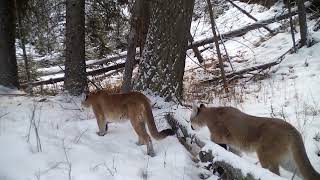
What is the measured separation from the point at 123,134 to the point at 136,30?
3523mm

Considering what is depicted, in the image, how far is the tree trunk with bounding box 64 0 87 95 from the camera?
987 centimetres

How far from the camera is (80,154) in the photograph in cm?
618

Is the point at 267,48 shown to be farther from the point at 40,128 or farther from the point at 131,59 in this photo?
the point at 40,128

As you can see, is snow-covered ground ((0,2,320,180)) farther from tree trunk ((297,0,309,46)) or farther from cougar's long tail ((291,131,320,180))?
cougar's long tail ((291,131,320,180))

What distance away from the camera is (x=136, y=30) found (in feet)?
33.8

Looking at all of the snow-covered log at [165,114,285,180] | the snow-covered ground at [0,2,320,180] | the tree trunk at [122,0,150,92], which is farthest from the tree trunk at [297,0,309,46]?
the snow-covered log at [165,114,285,180]

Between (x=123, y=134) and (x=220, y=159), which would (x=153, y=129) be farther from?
(x=220, y=159)

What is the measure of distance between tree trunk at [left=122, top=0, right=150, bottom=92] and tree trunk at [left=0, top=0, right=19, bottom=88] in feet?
8.76

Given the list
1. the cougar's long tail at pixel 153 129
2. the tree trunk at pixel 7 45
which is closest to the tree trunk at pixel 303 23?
the cougar's long tail at pixel 153 129

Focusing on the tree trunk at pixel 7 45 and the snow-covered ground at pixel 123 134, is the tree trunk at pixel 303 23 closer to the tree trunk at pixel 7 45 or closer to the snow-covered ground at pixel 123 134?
the snow-covered ground at pixel 123 134

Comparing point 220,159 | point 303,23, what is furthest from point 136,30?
point 220,159

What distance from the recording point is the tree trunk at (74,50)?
9.87m

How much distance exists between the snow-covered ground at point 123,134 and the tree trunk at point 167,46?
1.17ft

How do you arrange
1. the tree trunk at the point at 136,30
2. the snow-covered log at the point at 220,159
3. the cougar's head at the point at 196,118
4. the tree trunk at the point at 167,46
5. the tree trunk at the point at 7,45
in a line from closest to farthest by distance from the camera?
1. the snow-covered log at the point at 220,159
2. the cougar's head at the point at 196,118
3. the tree trunk at the point at 167,46
4. the tree trunk at the point at 136,30
5. the tree trunk at the point at 7,45
